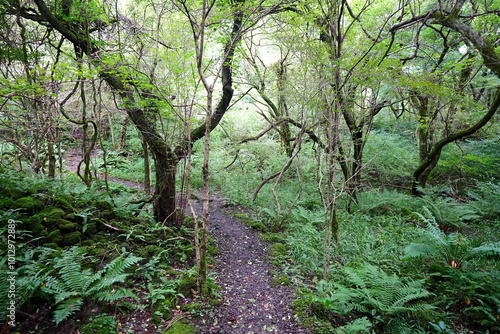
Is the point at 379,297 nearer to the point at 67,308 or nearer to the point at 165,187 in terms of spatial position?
the point at 67,308

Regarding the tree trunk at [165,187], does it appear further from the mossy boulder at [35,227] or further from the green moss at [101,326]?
the green moss at [101,326]

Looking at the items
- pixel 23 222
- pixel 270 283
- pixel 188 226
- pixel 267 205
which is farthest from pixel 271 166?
pixel 23 222

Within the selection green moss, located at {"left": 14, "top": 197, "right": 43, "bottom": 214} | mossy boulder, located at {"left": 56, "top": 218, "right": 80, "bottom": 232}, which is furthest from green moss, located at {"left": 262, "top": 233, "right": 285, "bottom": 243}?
green moss, located at {"left": 14, "top": 197, "right": 43, "bottom": 214}

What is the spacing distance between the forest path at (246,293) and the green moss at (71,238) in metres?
2.28

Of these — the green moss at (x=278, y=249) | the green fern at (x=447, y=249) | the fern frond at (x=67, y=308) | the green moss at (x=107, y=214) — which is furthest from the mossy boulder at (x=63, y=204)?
the green fern at (x=447, y=249)

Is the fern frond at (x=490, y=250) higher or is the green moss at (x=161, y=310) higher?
the fern frond at (x=490, y=250)

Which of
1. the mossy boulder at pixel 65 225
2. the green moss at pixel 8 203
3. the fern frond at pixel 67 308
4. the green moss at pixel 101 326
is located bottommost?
the green moss at pixel 101 326

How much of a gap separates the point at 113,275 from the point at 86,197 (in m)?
2.69

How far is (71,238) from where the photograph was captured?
368 centimetres

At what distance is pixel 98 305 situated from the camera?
107 inches

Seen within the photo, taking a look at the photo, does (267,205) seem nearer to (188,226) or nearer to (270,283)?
(188,226)

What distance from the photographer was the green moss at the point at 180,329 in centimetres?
259

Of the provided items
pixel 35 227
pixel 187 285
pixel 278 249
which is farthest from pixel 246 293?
pixel 35 227

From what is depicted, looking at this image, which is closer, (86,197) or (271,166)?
(86,197)
